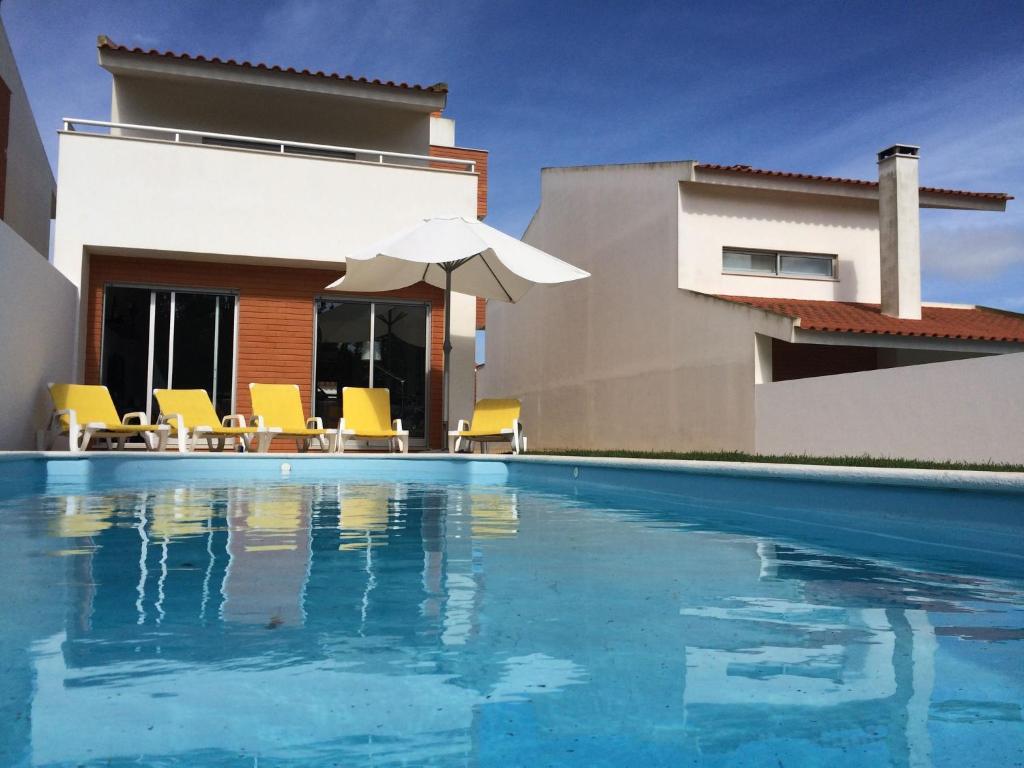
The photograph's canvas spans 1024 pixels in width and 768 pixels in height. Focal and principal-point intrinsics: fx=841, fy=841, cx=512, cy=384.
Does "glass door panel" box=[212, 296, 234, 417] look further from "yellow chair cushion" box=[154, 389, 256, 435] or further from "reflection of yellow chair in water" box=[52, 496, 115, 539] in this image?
"reflection of yellow chair in water" box=[52, 496, 115, 539]

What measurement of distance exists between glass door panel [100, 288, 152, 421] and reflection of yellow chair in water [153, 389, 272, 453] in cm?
133

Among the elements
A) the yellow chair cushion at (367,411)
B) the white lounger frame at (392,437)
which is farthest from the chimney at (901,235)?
the yellow chair cushion at (367,411)

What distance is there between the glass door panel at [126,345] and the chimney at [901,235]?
38.5ft

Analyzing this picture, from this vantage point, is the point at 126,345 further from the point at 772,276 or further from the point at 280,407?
the point at 772,276

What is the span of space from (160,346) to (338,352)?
7.93 ft

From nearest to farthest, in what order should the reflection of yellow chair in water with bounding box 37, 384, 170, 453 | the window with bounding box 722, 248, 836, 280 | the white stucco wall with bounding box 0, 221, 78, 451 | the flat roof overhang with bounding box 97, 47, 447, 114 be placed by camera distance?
the white stucco wall with bounding box 0, 221, 78, 451 → the reflection of yellow chair in water with bounding box 37, 384, 170, 453 → the flat roof overhang with bounding box 97, 47, 447, 114 → the window with bounding box 722, 248, 836, 280

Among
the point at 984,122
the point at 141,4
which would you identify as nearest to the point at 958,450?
the point at 984,122

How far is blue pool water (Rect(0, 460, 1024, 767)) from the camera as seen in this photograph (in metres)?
1.60

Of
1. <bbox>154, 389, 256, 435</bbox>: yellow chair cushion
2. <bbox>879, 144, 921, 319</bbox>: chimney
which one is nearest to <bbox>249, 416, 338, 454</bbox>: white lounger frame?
<bbox>154, 389, 256, 435</bbox>: yellow chair cushion

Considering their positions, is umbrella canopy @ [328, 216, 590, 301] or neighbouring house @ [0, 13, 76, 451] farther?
umbrella canopy @ [328, 216, 590, 301]

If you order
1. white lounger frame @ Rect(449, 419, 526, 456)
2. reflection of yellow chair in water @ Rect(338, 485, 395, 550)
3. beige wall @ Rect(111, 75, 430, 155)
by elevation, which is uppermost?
beige wall @ Rect(111, 75, 430, 155)

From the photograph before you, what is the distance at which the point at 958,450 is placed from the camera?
9.41 m

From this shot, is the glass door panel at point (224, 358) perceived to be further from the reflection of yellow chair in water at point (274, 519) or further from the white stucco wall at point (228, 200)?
the reflection of yellow chair in water at point (274, 519)

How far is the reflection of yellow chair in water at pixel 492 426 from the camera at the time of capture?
11047 mm
